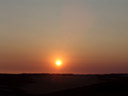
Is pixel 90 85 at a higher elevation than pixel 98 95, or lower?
higher

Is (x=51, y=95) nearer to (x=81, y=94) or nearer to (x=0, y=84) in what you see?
(x=81, y=94)

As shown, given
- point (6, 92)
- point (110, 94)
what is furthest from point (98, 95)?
point (6, 92)

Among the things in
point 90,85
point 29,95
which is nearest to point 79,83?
point 90,85

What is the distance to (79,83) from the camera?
1351 inches

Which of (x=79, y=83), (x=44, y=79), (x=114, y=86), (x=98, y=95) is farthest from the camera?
(x=44, y=79)

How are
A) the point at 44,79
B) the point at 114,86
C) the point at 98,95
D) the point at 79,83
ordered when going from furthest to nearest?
the point at 44,79, the point at 79,83, the point at 114,86, the point at 98,95

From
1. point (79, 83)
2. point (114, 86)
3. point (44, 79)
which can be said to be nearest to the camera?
point (114, 86)

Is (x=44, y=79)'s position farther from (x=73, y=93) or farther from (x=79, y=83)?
(x=73, y=93)

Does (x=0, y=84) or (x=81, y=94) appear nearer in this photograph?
(x=81, y=94)

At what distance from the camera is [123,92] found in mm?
28953

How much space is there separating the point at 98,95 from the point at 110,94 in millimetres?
1368

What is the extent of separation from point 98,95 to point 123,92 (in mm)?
3102

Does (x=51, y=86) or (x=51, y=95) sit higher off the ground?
(x=51, y=86)

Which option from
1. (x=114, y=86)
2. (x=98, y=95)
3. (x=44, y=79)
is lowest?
(x=98, y=95)
